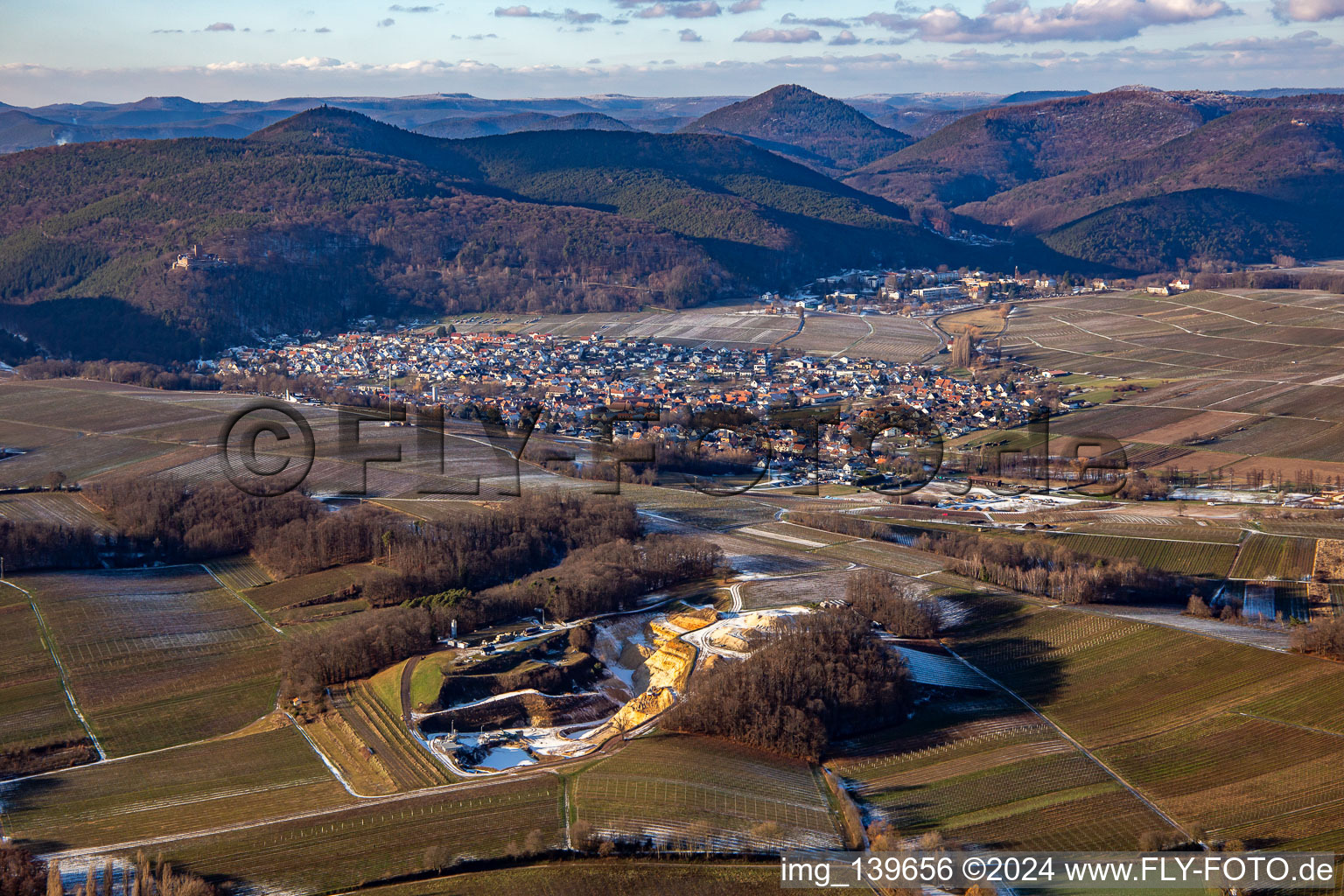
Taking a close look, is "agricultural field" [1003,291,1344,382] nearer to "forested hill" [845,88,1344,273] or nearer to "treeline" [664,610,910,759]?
"forested hill" [845,88,1344,273]

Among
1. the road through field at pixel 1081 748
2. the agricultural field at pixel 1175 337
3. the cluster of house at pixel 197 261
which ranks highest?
the cluster of house at pixel 197 261

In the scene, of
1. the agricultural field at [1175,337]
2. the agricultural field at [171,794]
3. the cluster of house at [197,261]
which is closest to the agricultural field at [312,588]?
the agricultural field at [171,794]

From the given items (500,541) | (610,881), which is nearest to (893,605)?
(500,541)

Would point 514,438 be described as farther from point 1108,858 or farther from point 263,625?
point 1108,858

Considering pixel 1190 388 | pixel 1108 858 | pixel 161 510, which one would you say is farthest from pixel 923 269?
pixel 1108 858

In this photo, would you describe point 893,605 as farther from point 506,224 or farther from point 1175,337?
point 506,224

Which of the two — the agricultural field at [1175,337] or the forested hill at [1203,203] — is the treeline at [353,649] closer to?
the agricultural field at [1175,337]
